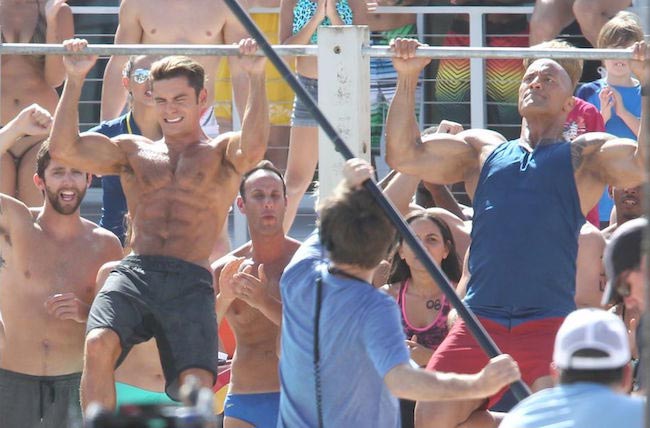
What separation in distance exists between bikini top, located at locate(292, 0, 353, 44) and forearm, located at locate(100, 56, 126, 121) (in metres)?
1.02

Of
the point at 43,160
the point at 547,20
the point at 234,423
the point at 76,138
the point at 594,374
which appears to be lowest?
the point at 234,423

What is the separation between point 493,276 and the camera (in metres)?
6.32

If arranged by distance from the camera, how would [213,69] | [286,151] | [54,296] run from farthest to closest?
[286,151] → [213,69] → [54,296]

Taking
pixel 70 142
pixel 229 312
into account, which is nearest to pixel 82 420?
pixel 229 312

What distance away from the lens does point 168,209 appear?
669cm

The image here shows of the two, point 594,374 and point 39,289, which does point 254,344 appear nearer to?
point 39,289

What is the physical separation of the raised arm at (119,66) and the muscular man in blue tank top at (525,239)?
8.82 feet

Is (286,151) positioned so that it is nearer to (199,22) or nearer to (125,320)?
(199,22)

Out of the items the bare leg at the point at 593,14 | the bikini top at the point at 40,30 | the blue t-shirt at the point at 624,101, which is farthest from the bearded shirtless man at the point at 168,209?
the bare leg at the point at 593,14

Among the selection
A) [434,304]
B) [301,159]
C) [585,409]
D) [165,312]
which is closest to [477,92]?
[301,159]

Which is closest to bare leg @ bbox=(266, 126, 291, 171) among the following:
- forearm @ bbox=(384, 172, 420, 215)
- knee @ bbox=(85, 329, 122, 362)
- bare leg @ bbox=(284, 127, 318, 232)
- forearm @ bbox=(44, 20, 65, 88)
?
bare leg @ bbox=(284, 127, 318, 232)

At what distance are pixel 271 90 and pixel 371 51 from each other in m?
3.03

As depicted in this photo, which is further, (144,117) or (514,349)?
(144,117)

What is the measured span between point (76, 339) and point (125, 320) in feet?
2.84
